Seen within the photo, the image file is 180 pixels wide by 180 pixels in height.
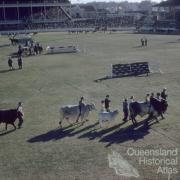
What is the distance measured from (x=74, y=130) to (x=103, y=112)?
149 centimetres

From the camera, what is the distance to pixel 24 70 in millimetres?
35031

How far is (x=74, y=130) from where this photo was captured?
1786 centimetres

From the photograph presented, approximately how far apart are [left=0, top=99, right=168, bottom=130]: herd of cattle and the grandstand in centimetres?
6963

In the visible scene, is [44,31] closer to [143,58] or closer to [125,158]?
[143,58]

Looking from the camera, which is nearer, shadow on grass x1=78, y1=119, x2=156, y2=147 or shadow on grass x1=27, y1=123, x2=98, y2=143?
shadow on grass x1=78, y1=119, x2=156, y2=147

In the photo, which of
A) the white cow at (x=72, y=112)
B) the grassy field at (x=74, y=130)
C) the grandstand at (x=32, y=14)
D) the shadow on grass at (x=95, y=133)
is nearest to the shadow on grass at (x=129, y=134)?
the grassy field at (x=74, y=130)

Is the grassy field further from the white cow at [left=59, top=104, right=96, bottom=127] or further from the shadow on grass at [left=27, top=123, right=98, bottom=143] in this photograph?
the white cow at [left=59, top=104, right=96, bottom=127]

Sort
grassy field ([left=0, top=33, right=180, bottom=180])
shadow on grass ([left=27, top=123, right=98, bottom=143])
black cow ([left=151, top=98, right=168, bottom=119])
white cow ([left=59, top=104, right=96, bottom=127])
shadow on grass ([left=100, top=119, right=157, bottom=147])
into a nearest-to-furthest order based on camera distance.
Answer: grassy field ([left=0, top=33, right=180, bottom=180]) → shadow on grass ([left=100, top=119, right=157, bottom=147]) → shadow on grass ([left=27, top=123, right=98, bottom=143]) → white cow ([left=59, top=104, right=96, bottom=127]) → black cow ([left=151, top=98, right=168, bottom=119])

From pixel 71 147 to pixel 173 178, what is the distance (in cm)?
438

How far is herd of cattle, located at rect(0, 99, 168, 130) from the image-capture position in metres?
18.0

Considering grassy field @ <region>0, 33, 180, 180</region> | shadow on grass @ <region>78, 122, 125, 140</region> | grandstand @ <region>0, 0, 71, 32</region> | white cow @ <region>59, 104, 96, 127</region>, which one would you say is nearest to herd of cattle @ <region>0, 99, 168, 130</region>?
white cow @ <region>59, 104, 96, 127</region>

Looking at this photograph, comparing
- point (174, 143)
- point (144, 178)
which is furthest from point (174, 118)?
point (144, 178)

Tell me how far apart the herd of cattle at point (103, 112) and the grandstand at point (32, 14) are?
69.6 metres

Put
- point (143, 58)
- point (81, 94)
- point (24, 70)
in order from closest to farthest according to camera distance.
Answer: point (81, 94) < point (24, 70) < point (143, 58)
